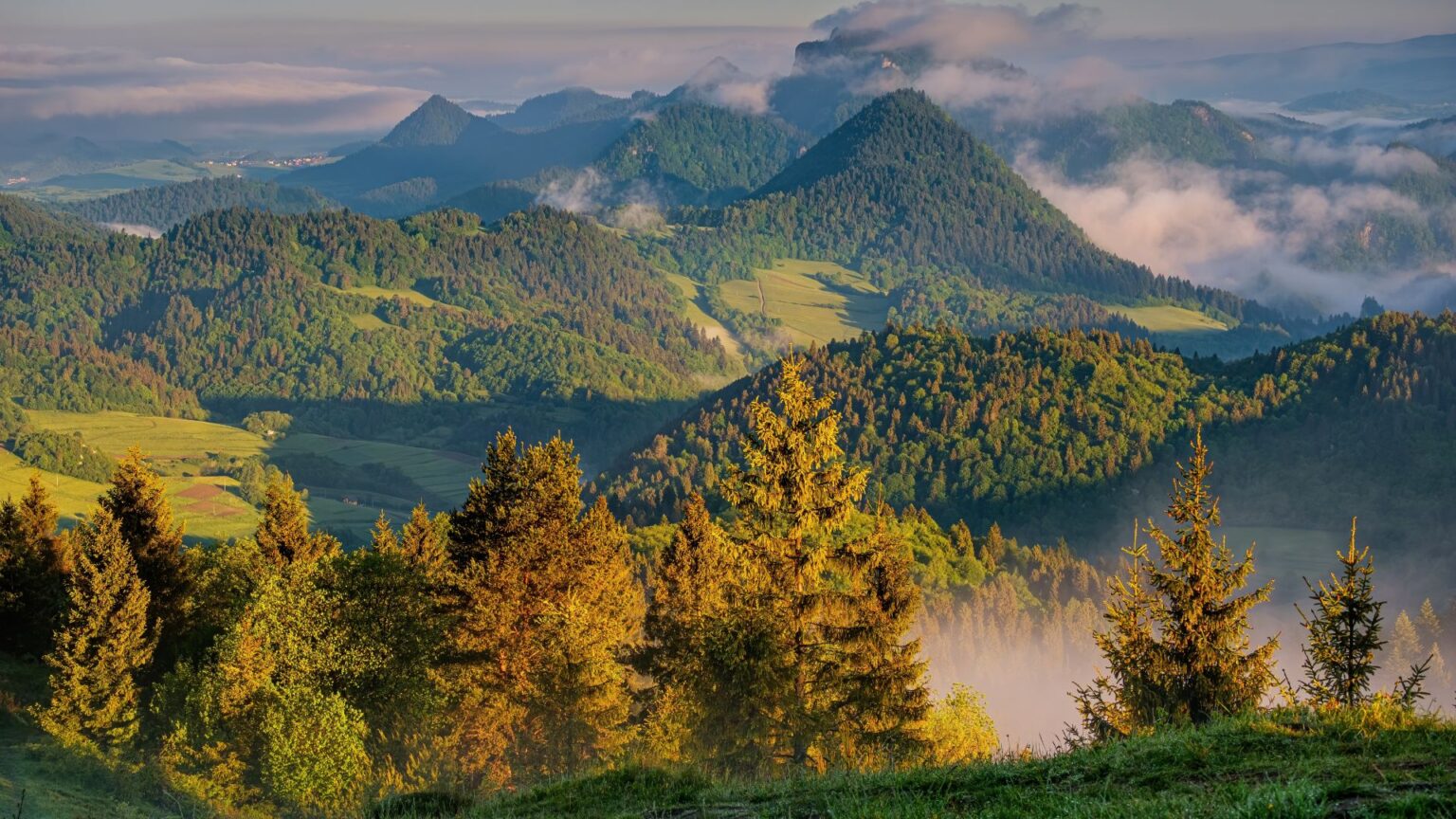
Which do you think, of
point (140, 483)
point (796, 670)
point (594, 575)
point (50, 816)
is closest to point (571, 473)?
point (594, 575)

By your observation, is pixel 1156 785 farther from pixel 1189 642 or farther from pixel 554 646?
pixel 554 646

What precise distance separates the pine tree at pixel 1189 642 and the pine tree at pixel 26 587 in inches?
1970

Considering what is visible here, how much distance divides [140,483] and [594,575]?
25221 millimetres

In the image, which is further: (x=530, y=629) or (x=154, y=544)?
(x=154, y=544)

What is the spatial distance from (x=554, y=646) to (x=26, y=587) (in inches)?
1360

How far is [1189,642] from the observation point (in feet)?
126

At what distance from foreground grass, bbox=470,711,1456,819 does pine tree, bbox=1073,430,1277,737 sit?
62.7 feet

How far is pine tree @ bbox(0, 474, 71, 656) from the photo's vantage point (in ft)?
194

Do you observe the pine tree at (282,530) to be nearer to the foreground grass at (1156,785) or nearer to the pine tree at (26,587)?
the pine tree at (26,587)

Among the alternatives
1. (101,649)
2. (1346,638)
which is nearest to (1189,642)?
(1346,638)

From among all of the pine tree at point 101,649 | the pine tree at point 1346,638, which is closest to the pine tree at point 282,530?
the pine tree at point 101,649

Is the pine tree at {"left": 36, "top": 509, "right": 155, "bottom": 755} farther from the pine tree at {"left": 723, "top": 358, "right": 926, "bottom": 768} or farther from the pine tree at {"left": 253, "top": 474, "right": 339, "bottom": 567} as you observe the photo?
the pine tree at {"left": 723, "top": 358, "right": 926, "bottom": 768}

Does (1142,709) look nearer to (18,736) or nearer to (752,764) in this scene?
(752,764)

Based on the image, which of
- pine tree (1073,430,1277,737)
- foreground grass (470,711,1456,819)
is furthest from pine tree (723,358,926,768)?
foreground grass (470,711,1456,819)
